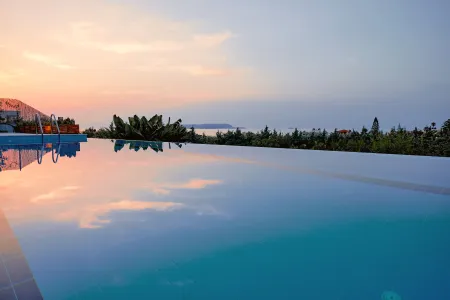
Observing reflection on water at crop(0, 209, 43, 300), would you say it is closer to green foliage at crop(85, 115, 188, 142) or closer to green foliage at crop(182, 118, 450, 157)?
green foliage at crop(182, 118, 450, 157)

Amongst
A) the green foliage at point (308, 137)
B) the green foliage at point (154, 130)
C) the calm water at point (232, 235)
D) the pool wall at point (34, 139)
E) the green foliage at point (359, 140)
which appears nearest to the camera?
the calm water at point (232, 235)

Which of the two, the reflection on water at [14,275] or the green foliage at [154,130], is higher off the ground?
the green foliage at [154,130]

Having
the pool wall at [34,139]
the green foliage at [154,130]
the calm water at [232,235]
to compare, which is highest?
the green foliage at [154,130]

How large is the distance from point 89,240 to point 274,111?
20017mm

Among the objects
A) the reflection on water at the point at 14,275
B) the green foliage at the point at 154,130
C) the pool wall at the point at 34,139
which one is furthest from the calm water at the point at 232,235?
the green foliage at the point at 154,130

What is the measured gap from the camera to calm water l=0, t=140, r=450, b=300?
2406 millimetres

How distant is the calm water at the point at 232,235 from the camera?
7.89 ft

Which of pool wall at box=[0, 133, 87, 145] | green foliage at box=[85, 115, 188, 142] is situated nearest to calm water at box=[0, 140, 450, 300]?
pool wall at box=[0, 133, 87, 145]

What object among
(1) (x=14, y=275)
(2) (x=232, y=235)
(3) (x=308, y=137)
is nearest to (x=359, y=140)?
(3) (x=308, y=137)

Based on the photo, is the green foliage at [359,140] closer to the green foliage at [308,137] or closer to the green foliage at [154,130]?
the green foliage at [308,137]

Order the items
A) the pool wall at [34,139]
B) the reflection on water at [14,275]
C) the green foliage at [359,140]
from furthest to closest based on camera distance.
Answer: the pool wall at [34,139], the green foliage at [359,140], the reflection on water at [14,275]

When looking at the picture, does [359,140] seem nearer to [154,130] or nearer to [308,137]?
[308,137]

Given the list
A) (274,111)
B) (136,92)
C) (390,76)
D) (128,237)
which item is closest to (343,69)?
→ (390,76)

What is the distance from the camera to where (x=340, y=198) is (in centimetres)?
540
